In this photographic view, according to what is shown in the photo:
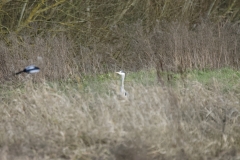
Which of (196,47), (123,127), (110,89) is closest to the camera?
(123,127)

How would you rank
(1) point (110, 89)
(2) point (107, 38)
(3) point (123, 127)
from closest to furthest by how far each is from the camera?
(3) point (123, 127) < (1) point (110, 89) < (2) point (107, 38)

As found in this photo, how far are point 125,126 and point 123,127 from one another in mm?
31

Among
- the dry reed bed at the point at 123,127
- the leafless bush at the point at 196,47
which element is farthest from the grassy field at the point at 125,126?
the leafless bush at the point at 196,47

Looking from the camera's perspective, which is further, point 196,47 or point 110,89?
point 196,47

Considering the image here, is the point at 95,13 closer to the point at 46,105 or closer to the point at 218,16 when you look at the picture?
the point at 218,16

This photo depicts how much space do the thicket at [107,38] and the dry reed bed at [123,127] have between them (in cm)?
480

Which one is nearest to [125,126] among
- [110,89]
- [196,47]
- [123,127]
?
[123,127]

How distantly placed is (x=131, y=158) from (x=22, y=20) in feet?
30.4

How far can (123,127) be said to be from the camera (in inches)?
300

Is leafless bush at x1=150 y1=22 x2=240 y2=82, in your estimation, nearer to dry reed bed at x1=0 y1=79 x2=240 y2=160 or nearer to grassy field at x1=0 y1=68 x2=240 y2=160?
grassy field at x1=0 y1=68 x2=240 y2=160

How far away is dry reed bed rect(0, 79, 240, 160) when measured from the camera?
7406mm

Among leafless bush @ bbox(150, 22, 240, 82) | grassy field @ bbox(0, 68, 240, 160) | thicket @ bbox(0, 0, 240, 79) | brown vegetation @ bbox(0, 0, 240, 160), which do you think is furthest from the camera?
leafless bush @ bbox(150, 22, 240, 82)

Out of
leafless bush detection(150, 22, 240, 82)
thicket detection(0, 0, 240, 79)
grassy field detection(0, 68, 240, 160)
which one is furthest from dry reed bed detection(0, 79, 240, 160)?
leafless bush detection(150, 22, 240, 82)

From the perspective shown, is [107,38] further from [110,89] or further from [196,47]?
[110,89]
